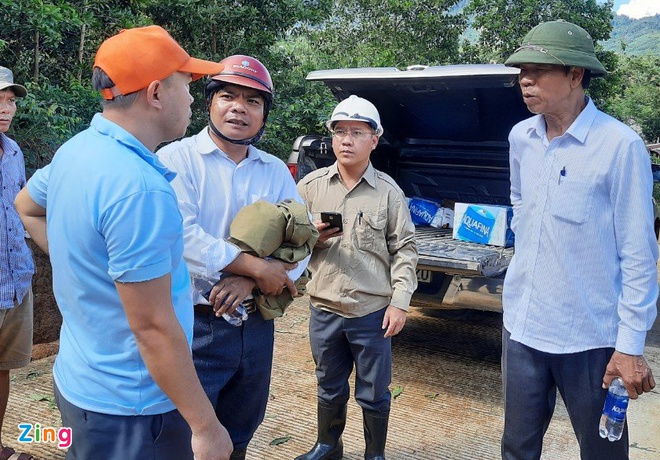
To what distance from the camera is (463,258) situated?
3830 millimetres

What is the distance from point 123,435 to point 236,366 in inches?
30.4

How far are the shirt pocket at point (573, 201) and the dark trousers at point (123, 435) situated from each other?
144 cm

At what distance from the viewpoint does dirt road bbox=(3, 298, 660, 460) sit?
3.26 m

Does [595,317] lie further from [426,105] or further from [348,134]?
[426,105]

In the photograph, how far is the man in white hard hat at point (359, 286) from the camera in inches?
117

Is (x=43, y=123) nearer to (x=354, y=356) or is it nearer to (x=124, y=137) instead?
(x=354, y=356)

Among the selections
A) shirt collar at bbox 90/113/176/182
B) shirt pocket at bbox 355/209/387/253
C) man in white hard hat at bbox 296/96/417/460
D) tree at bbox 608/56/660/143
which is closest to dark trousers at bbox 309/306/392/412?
man in white hard hat at bbox 296/96/417/460

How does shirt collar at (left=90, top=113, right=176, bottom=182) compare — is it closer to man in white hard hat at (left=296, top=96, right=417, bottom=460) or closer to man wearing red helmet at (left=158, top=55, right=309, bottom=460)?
man wearing red helmet at (left=158, top=55, right=309, bottom=460)

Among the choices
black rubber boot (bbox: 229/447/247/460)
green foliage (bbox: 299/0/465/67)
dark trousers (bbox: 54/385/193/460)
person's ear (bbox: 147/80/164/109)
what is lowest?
black rubber boot (bbox: 229/447/247/460)

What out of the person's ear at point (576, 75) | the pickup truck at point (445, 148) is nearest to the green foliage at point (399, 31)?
the pickup truck at point (445, 148)

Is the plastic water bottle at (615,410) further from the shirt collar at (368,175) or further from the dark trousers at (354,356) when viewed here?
the shirt collar at (368,175)

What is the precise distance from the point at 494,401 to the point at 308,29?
12.3 m

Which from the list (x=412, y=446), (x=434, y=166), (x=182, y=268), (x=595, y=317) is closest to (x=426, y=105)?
(x=434, y=166)

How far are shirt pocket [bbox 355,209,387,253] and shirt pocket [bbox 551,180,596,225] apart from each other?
3.37ft
